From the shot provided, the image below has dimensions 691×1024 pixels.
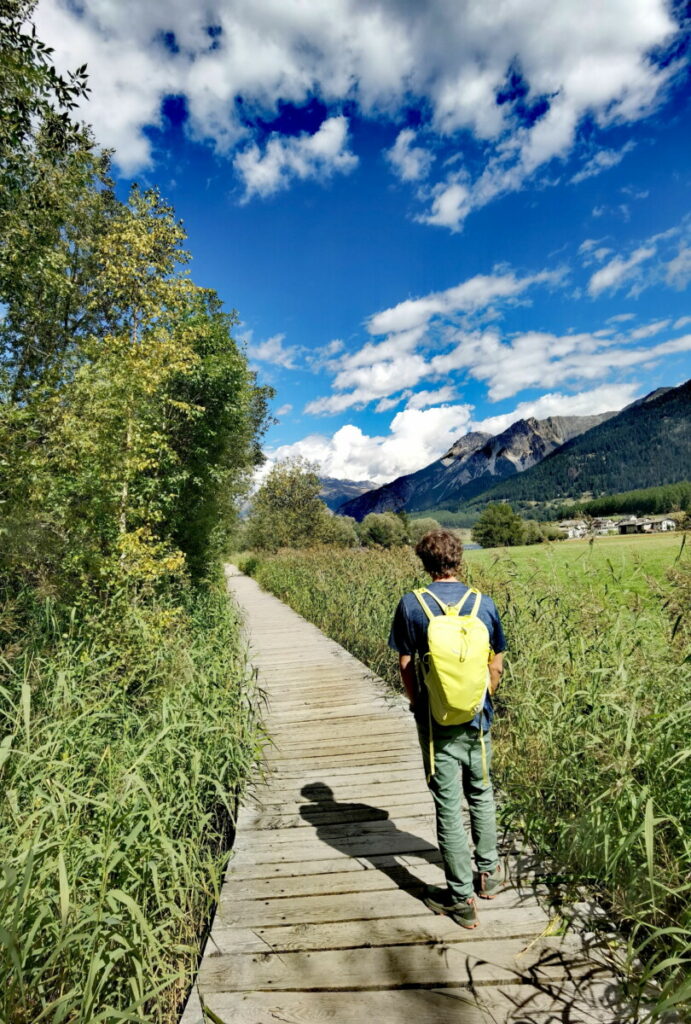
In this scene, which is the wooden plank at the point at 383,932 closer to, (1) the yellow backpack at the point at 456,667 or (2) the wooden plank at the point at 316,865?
(2) the wooden plank at the point at 316,865

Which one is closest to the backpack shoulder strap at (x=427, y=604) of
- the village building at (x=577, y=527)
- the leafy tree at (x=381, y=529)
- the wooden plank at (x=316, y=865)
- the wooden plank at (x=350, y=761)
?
the wooden plank at (x=316, y=865)

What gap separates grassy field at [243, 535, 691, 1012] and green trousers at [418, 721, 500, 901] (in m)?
0.41

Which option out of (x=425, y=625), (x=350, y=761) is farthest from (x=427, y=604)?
(x=350, y=761)

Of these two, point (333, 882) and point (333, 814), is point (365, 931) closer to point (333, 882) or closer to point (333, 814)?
point (333, 882)

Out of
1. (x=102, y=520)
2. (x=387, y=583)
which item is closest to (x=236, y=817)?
(x=102, y=520)

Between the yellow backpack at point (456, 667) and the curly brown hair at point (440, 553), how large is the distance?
12.7 inches

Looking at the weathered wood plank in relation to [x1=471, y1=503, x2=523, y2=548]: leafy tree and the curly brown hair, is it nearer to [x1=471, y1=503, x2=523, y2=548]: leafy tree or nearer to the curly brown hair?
the curly brown hair

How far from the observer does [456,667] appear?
7.54 ft

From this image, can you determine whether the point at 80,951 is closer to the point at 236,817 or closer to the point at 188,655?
the point at 236,817

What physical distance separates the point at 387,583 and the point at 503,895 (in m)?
5.86

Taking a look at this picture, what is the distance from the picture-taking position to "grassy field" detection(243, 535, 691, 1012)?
217cm

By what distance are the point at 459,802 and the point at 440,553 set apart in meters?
1.28

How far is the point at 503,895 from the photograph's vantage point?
249 centimetres

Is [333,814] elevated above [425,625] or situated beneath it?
situated beneath
